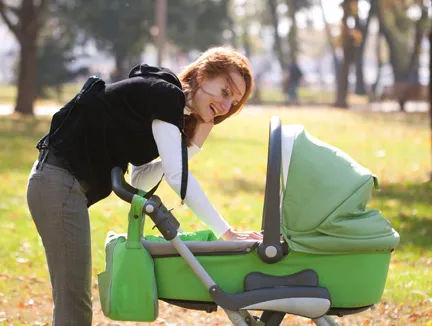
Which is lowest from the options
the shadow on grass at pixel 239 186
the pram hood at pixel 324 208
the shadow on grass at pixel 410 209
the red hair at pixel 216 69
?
the shadow on grass at pixel 239 186

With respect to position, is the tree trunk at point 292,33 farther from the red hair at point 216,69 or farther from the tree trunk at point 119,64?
the red hair at point 216,69

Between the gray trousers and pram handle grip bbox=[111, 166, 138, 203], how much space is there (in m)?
0.19

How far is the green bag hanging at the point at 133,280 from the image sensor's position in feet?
11.9

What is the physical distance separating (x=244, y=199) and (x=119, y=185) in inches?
288

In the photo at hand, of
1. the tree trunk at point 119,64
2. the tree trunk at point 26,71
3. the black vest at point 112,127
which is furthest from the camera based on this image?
the tree trunk at point 119,64

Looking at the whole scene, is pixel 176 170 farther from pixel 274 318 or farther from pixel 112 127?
pixel 274 318

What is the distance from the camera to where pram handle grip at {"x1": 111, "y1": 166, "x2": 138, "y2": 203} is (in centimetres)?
365

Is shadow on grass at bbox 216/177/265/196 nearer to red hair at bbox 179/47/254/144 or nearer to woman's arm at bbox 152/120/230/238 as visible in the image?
red hair at bbox 179/47/254/144

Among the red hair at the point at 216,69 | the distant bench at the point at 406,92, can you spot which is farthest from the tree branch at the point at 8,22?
the red hair at the point at 216,69

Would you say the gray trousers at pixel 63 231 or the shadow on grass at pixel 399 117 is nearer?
the gray trousers at pixel 63 231

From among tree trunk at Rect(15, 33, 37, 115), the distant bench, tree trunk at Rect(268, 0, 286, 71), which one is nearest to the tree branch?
tree trunk at Rect(15, 33, 37, 115)

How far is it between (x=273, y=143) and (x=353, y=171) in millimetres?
378

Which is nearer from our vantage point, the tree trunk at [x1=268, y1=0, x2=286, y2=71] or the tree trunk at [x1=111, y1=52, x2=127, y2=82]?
the tree trunk at [x1=111, y1=52, x2=127, y2=82]

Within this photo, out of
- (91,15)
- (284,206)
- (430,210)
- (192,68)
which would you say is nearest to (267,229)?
(284,206)
